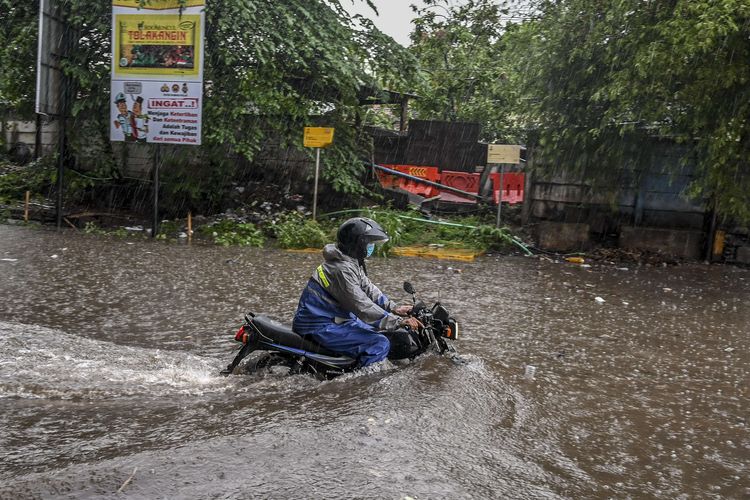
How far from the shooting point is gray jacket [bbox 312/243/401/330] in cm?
491

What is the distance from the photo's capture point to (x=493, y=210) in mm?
14820

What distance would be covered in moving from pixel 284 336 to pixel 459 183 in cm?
1133

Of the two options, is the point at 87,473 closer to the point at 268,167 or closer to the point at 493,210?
the point at 493,210

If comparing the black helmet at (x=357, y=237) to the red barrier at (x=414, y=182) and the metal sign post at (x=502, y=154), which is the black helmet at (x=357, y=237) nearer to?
the metal sign post at (x=502, y=154)

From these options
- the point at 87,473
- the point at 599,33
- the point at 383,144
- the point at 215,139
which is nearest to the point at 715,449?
the point at 87,473

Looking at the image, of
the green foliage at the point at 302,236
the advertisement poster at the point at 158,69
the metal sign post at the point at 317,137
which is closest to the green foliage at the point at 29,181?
the advertisement poster at the point at 158,69

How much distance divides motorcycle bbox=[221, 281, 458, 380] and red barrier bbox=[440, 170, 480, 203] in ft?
33.5

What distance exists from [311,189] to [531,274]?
6535 mm

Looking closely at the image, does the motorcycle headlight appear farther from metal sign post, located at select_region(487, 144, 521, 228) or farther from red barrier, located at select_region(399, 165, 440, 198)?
red barrier, located at select_region(399, 165, 440, 198)

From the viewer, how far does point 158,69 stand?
12891 millimetres

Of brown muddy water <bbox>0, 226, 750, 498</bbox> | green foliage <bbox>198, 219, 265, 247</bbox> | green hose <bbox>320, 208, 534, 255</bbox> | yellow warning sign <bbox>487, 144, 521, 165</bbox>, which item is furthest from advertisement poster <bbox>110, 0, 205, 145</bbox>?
yellow warning sign <bbox>487, 144, 521, 165</bbox>

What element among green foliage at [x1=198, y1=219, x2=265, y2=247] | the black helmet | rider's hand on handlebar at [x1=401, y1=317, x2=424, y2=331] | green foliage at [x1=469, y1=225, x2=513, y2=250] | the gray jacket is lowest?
green foliage at [x1=198, y1=219, x2=265, y2=247]

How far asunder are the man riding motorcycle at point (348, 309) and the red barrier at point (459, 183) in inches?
412

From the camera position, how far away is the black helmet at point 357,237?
5.04 meters
